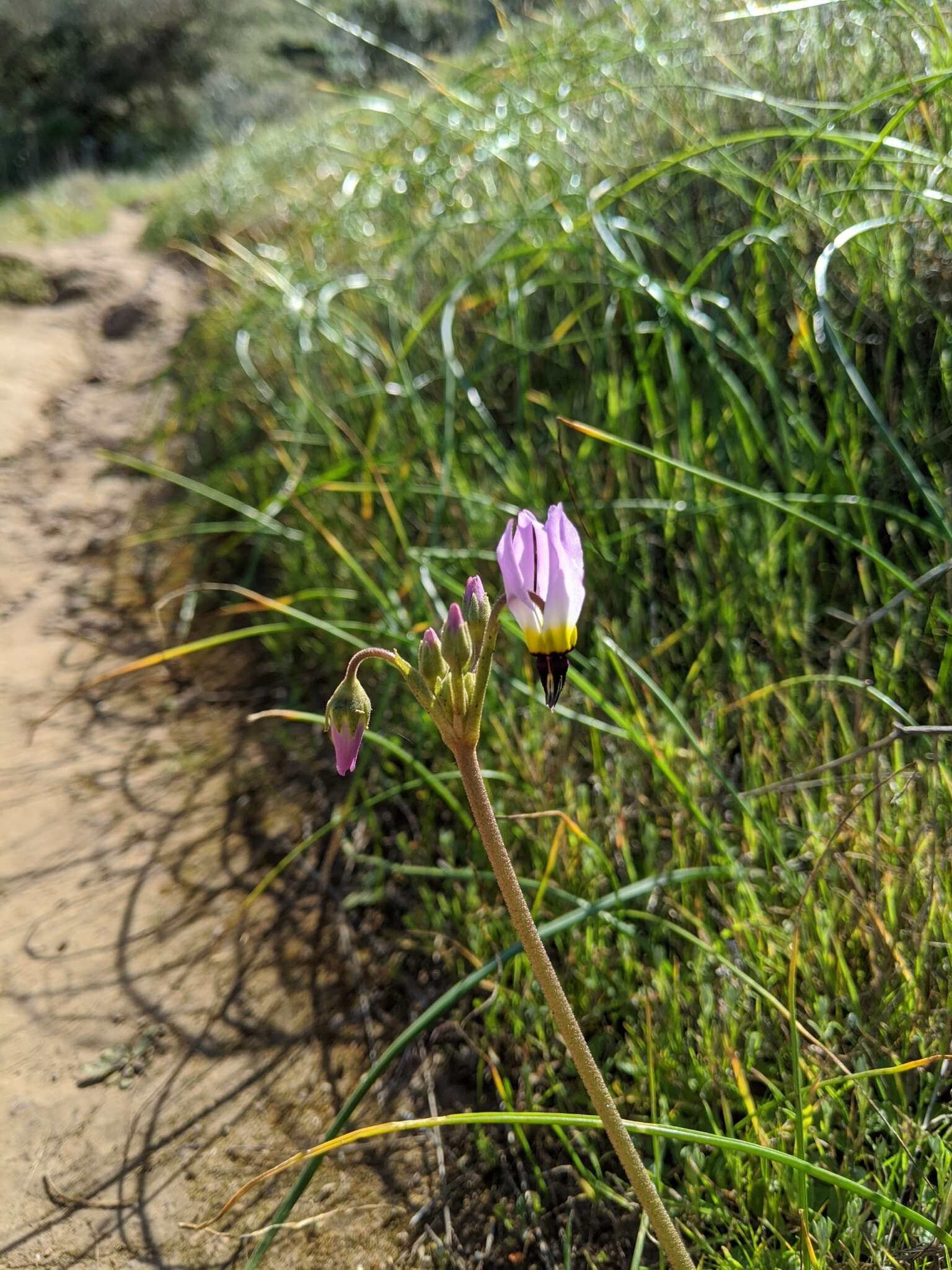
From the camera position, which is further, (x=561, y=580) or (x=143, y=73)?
(x=143, y=73)

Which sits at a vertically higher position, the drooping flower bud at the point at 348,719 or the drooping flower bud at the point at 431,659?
the drooping flower bud at the point at 431,659

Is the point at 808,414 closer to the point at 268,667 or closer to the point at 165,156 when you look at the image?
the point at 268,667

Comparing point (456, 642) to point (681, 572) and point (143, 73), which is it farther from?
point (143, 73)

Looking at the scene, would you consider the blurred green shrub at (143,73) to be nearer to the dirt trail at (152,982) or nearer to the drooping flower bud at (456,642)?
the dirt trail at (152,982)

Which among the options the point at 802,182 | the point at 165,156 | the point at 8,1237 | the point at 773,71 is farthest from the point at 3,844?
the point at 165,156

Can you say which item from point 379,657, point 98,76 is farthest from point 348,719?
point 98,76

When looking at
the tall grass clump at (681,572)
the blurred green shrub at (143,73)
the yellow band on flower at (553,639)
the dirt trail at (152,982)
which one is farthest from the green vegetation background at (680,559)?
the blurred green shrub at (143,73)

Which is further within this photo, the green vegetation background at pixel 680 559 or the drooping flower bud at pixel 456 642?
the green vegetation background at pixel 680 559
